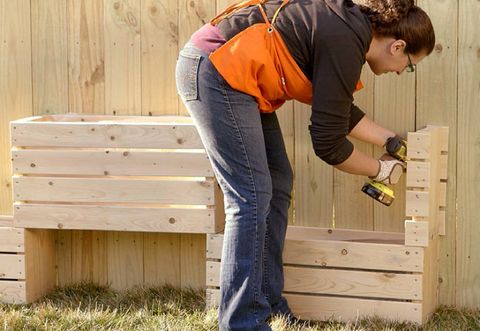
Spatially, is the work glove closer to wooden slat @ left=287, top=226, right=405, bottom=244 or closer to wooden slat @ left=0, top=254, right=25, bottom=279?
wooden slat @ left=287, top=226, right=405, bottom=244

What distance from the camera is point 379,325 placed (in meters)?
3.73

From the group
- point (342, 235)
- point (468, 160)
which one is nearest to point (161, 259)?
point (342, 235)

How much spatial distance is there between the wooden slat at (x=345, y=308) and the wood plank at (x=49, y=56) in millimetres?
1254

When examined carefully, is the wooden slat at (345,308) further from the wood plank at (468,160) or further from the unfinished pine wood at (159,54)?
the unfinished pine wood at (159,54)

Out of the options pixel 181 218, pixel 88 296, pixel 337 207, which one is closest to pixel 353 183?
pixel 337 207

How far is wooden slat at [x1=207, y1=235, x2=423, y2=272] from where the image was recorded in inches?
147

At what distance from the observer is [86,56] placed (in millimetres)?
4340

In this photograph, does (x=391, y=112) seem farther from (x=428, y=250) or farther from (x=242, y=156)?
(x=242, y=156)

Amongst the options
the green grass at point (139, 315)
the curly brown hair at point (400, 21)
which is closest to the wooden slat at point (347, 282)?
the green grass at point (139, 315)

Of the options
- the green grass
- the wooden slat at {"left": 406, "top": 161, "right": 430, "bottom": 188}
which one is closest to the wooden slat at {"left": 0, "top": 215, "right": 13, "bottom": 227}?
the green grass

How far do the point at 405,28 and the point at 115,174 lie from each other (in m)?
1.47

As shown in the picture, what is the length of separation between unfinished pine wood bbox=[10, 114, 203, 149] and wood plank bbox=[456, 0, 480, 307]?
→ 3.80 feet

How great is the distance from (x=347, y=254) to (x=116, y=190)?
1054mm

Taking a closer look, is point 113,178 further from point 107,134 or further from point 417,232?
point 417,232
